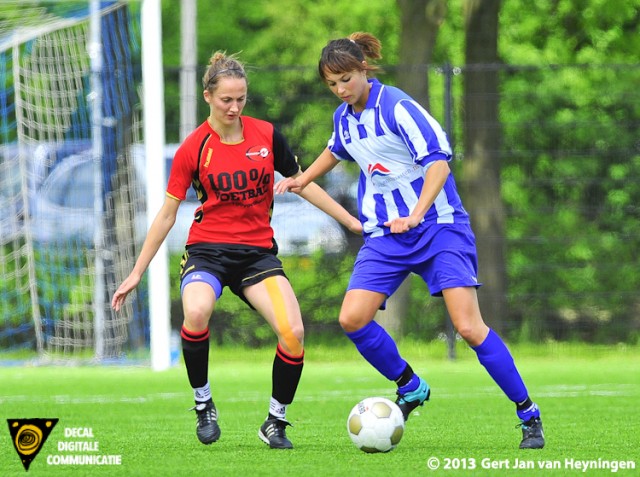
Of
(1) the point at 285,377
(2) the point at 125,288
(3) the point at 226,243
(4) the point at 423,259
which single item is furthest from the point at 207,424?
(4) the point at 423,259

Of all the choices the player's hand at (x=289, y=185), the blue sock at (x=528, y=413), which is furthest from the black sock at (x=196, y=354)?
the blue sock at (x=528, y=413)

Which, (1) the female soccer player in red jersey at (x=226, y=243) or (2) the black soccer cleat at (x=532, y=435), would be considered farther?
(1) the female soccer player in red jersey at (x=226, y=243)

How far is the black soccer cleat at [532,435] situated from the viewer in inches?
246

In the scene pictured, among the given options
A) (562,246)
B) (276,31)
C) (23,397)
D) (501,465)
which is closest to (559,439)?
(501,465)

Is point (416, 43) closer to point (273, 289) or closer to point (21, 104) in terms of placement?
point (21, 104)

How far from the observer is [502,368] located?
6.41m

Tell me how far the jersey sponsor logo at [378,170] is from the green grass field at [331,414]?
1.33 meters

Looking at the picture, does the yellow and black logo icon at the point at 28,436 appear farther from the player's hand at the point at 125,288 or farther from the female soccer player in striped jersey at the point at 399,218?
the female soccer player in striped jersey at the point at 399,218

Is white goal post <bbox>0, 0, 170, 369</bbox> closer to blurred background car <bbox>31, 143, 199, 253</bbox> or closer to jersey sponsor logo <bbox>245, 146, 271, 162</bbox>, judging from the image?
blurred background car <bbox>31, 143, 199, 253</bbox>

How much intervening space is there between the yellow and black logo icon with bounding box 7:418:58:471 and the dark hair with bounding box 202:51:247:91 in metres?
1.77

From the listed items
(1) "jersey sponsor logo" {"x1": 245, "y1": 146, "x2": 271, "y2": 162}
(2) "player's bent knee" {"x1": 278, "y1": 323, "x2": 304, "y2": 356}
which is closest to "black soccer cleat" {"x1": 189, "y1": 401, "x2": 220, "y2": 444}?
(2) "player's bent knee" {"x1": 278, "y1": 323, "x2": 304, "y2": 356}

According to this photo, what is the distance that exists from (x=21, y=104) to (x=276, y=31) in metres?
17.5

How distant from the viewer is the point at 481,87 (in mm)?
13406

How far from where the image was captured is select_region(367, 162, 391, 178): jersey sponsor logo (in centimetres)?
669
